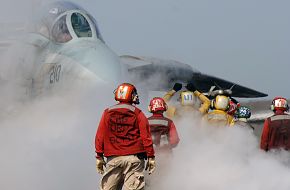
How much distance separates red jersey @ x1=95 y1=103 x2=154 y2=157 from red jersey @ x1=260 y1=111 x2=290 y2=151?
3.01m

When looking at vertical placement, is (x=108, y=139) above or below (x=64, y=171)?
above

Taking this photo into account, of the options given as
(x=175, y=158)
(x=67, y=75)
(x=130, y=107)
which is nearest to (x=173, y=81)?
(x=67, y=75)

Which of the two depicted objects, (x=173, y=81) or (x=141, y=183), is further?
(x=173, y=81)

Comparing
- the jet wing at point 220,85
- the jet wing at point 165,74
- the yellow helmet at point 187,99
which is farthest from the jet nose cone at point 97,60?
the jet wing at point 220,85

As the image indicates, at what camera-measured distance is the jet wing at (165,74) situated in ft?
62.8

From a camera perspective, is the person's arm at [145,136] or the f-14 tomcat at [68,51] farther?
the f-14 tomcat at [68,51]

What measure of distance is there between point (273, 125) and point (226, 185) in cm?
158

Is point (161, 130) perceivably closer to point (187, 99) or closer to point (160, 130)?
point (160, 130)

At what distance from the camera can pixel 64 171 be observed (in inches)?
481

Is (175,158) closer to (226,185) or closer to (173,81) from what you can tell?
(226,185)

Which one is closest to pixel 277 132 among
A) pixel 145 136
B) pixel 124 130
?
pixel 145 136

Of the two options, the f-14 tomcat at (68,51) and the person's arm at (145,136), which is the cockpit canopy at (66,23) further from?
the person's arm at (145,136)

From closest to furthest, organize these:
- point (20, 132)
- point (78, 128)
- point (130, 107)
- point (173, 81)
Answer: point (130, 107), point (78, 128), point (20, 132), point (173, 81)

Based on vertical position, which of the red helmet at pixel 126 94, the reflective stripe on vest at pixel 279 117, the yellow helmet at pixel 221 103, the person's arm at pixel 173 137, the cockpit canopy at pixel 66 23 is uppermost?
the cockpit canopy at pixel 66 23
